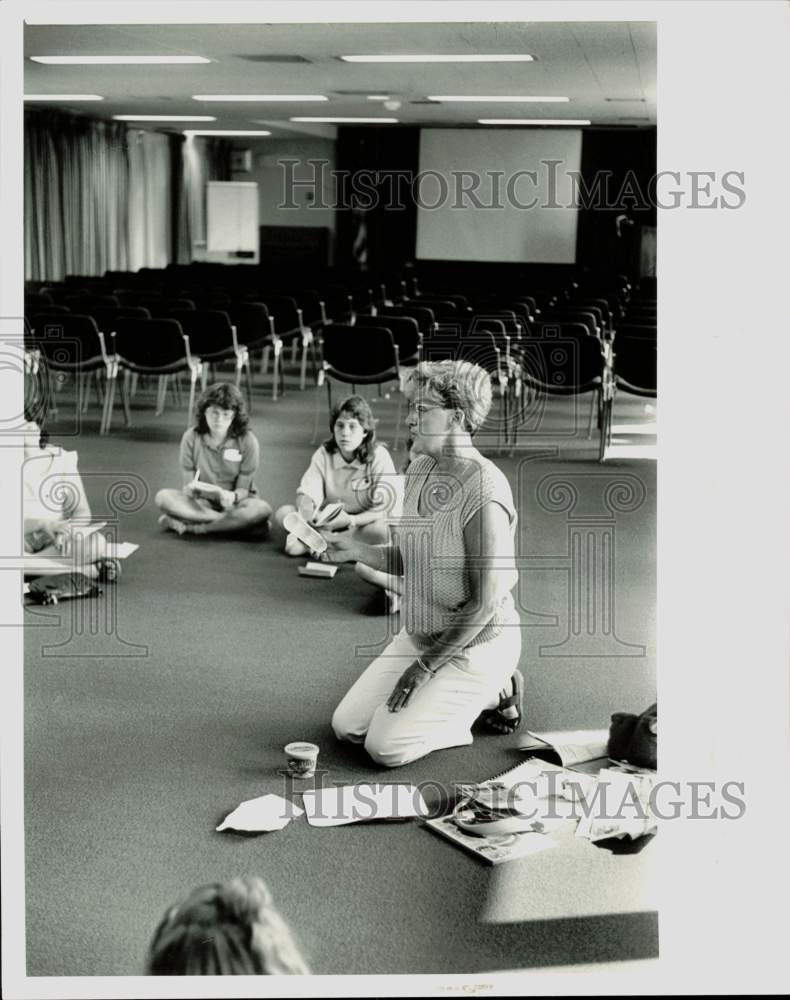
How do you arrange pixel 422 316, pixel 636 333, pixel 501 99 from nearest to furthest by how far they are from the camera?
pixel 636 333 → pixel 422 316 → pixel 501 99

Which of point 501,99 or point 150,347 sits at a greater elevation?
point 501,99

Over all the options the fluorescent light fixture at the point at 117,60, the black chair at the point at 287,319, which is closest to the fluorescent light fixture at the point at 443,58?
the fluorescent light fixture at the point at 117,60

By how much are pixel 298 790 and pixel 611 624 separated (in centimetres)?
192

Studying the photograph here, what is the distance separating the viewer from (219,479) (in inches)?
257

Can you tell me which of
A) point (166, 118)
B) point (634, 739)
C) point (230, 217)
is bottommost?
point (634, 739)

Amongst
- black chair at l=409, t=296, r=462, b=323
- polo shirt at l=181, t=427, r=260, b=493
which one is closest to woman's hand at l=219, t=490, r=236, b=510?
polo shirt at l=181, t=427, r=260, b=493

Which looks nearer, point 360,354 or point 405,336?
point 360,354

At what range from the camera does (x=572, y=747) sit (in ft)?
12.3

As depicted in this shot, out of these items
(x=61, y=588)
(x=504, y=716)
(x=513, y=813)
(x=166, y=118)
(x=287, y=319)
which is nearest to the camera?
(x=513, y=813)

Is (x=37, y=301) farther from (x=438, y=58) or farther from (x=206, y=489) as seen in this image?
(x=206, y=489)

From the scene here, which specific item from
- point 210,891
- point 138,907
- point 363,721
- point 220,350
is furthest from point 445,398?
point 220,350

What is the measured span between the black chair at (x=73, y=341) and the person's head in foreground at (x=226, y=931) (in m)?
6.95

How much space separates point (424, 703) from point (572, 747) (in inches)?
18.8

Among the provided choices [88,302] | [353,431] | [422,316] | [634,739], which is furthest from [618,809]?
[88,302]
